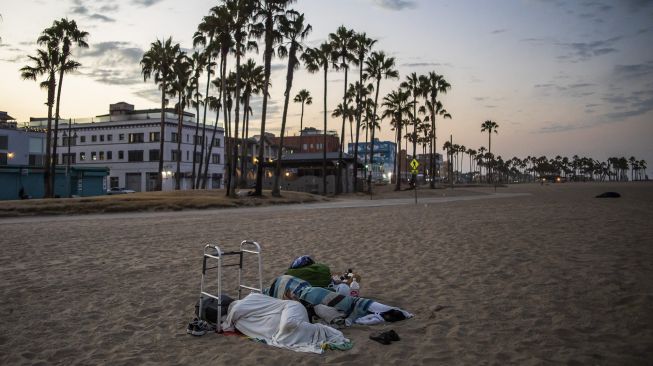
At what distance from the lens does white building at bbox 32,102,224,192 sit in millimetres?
74062

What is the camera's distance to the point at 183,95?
55.7m

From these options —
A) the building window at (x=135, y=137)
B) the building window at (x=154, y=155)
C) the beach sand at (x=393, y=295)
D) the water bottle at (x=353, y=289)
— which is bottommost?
the beach sand at (x=393, y=295)

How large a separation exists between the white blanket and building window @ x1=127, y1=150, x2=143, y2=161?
247 feet

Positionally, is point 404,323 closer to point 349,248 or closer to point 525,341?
point 525,341

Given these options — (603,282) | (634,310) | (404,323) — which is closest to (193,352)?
(404,323)

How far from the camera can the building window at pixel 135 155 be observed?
2960 inches

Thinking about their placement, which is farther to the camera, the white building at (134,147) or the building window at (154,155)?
the white building at (134,147)

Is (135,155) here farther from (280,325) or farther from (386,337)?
(386,337)

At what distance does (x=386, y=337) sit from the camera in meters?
5.77

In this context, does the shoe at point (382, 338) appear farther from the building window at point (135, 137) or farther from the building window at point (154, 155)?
the building window at point (135, 137)

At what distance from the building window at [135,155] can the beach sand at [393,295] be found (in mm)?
62282

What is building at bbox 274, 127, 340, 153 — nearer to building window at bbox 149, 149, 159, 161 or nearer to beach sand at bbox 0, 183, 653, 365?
building window at bbox 149, 149, 159, 161

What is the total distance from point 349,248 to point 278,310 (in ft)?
24.3

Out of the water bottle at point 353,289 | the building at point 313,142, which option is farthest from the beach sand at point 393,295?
the building at point 313,142
